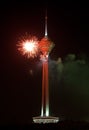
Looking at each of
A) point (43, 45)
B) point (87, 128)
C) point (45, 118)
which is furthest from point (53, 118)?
point (87, 128)

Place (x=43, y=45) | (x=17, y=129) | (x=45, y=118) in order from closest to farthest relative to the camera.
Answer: (x=17, y=129) < (x=43, y=45) < (x=45, y=118)

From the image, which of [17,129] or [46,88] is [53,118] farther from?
[17,129]

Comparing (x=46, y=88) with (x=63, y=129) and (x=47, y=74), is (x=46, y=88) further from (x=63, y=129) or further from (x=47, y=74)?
(x=63, y=129)

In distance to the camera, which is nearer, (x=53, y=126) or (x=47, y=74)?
(x=53, y=126)

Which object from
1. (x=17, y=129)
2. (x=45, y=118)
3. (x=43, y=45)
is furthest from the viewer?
(x=45, y=118)

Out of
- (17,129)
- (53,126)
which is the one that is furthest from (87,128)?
(17,129)

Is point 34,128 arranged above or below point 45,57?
below

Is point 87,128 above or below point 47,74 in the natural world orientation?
below

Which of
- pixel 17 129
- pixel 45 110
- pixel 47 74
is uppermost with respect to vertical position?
pixel 47 74

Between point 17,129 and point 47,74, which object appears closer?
→ point 17,129
